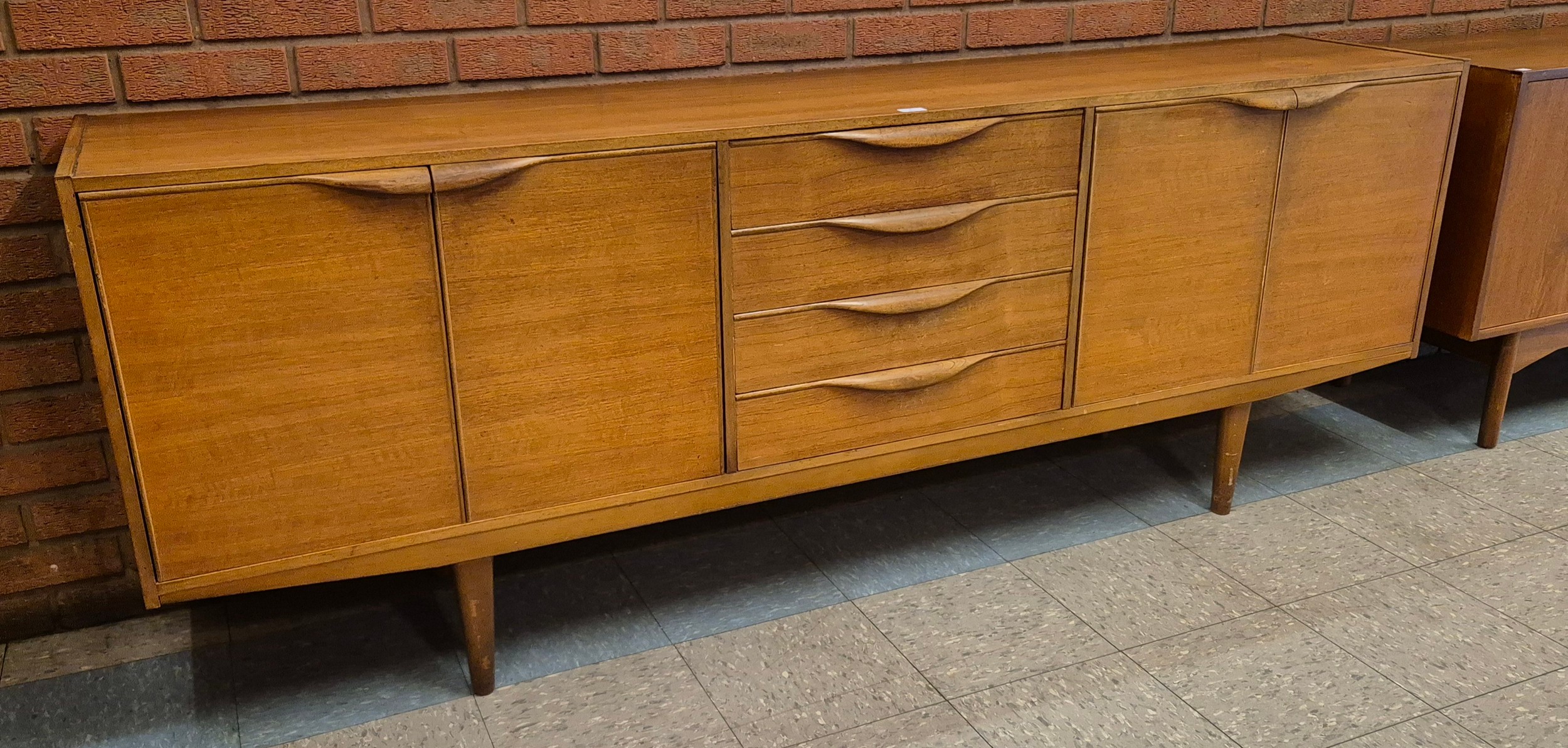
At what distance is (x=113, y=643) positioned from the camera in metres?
1.86

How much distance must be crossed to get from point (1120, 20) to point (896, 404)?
992 mm

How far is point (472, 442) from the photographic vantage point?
1.57m

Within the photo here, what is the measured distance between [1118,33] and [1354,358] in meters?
0.74

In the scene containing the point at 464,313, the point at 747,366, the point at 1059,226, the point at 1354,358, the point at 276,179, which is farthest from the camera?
the point at 1354,358

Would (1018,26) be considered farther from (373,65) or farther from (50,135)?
(50,135)

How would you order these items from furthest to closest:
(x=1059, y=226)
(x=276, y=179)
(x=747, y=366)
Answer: (x=1059, y=226)
(x=747, y=366)
(x=276, y=179)

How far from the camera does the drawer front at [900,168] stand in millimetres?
1617

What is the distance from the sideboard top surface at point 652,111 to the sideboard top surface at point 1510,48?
7.3 inches

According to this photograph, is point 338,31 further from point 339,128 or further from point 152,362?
point 152,362

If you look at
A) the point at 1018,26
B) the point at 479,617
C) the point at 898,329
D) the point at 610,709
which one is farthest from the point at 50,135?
the point at 1018,26

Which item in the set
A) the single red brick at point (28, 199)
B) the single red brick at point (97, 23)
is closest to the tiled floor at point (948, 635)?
the single red brick at point (28, 199)

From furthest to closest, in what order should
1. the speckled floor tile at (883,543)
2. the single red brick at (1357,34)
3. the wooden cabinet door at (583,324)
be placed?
the single red brick at (1357,34), the speckled floor tile at (883,543), the wooden cabinet door at (583,324)

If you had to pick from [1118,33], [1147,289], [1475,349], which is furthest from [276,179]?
[1475,349]

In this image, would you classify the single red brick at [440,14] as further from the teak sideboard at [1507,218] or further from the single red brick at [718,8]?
the teak sideboard at [1507,218]
